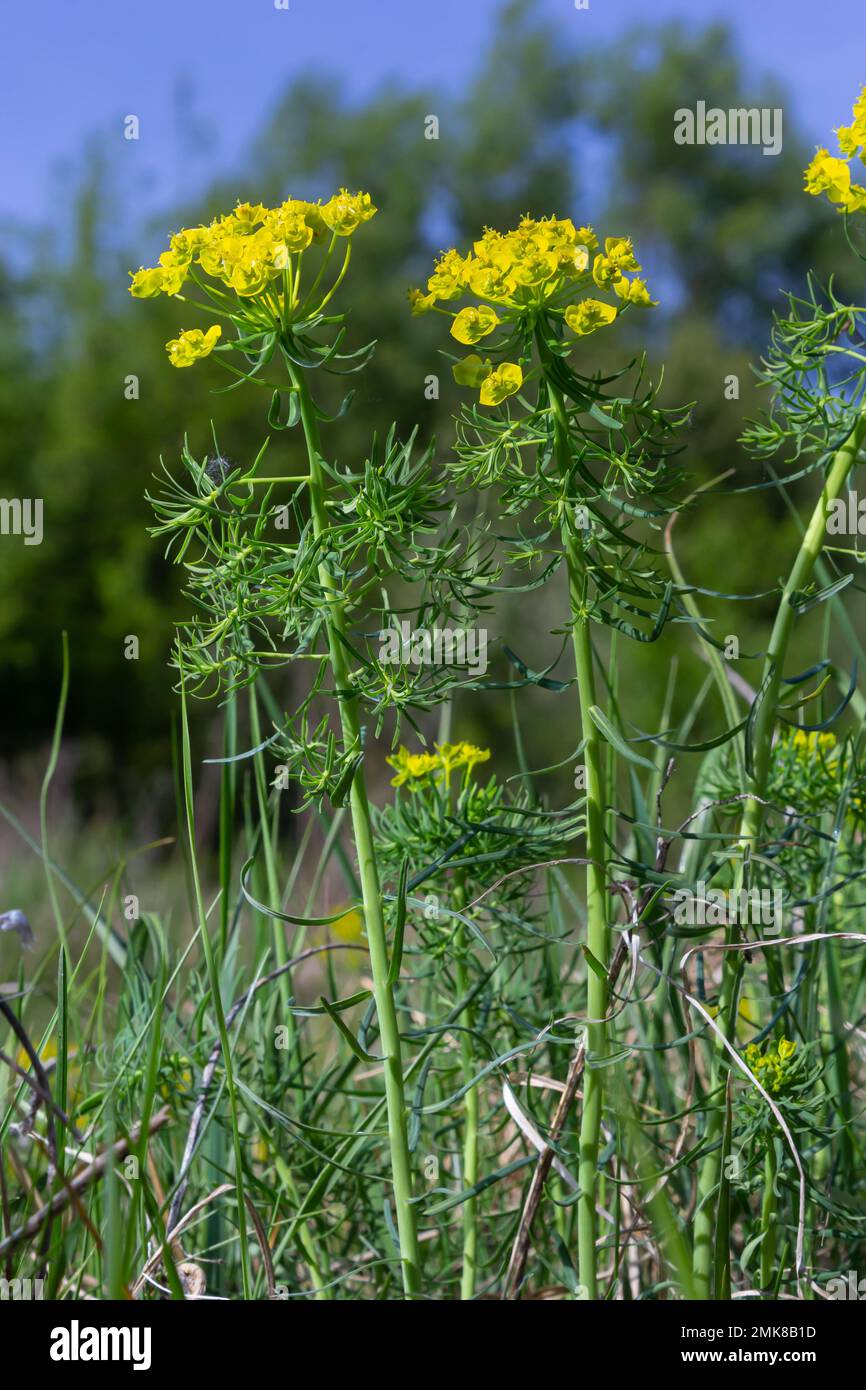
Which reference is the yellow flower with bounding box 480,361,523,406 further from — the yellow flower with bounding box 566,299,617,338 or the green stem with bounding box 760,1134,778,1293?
the green stem with bounding box 760,1134,778,1293

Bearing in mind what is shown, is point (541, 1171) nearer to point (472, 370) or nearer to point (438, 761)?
point (438, 761)

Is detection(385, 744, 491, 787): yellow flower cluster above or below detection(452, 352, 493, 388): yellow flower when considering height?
below

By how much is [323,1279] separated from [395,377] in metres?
9.58

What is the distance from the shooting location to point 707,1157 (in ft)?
2.84

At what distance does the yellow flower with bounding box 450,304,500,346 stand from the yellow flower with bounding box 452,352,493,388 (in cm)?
2

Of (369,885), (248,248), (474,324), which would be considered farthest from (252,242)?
(369,885)

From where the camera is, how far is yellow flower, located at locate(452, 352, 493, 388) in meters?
0.76

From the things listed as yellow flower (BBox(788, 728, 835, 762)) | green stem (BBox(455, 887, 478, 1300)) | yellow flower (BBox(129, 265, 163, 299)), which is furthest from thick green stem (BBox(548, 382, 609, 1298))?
yellow flower (BBox(788, 728, 835, 762))

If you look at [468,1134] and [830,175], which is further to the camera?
[468,1134]

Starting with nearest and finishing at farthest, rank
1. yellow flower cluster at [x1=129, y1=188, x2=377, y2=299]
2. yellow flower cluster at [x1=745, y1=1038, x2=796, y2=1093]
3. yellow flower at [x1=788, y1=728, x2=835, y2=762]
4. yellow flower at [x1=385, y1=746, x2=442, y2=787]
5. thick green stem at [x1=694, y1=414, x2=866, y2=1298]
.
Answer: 1. yellow flower cluster at [x1=129, y1=188, x2=377, y2=299]
2. thick green stem at [x1=694, y1=414, x2=866, y2=1298]
3. yellow flower cluster at [x1=745, y1=1038, x2=796, y2=1093]
4. yellow flower at [x1=385, y1=746, x2=442, y2=787]
5. yellow flower at [x1=788, y1=728, x2=835, y2=762]

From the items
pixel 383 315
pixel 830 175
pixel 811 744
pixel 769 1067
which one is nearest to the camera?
pixel 830 175

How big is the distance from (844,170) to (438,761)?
21.5 inches

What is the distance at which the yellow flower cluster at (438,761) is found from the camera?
3.38ft

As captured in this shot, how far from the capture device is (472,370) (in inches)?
30.4
